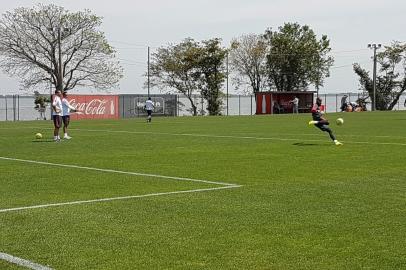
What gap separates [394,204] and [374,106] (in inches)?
3011

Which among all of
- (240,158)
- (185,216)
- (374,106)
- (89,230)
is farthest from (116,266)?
(374,106)

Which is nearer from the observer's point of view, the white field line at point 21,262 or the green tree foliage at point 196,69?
the white field line at point 21,262

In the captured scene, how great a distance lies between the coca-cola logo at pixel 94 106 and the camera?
218 feet

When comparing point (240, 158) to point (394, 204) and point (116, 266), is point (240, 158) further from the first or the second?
point (116, 266)

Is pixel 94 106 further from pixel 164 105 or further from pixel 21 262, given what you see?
pixel 21 262

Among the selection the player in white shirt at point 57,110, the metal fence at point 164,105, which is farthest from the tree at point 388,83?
the player in white shirt at point 57,110

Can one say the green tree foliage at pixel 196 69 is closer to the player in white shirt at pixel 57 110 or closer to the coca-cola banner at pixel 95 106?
the coca-cola banner at pixel 95 106

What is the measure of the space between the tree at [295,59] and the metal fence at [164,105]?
146 inches

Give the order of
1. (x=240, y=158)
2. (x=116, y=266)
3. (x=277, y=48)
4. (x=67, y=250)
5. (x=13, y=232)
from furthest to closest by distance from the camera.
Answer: (x=277, y=48) → (x=240, y=158) → (x=13, y=232) → (x=67, y=250) → (x=116, y=266)

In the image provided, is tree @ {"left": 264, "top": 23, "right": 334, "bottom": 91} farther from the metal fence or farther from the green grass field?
the green grass field

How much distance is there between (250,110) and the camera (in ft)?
286

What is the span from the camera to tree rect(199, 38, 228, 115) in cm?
8444

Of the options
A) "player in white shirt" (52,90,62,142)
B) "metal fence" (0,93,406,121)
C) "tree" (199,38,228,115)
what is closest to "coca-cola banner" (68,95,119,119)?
"metal fence" (0,93,406,121)

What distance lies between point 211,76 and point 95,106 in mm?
21145
